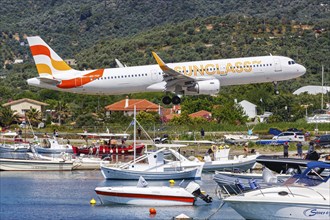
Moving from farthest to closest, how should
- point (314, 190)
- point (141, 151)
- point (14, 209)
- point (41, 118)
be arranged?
point (41, 118), point (141, 151), point (14, 209), point (314, 190)

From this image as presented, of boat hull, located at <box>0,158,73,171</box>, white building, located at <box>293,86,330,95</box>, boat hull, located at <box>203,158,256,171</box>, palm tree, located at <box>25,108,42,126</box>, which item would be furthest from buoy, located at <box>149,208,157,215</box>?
white building, located at <box>293,86,330,95</box>

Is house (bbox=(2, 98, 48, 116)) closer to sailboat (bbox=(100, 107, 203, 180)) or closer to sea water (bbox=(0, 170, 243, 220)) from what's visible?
sea water (bbox=(0, 170, 243, 220))

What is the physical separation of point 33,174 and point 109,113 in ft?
160

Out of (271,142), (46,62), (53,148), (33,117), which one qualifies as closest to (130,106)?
(33,117)

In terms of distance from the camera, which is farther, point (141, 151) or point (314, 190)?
point (141, 151)

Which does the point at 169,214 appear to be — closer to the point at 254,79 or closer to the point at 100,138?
the point at 254,79

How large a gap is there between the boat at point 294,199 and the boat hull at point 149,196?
8621mm

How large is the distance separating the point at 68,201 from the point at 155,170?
7056 mm

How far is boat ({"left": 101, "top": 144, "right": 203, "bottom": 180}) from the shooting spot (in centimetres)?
5638

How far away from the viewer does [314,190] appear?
3766 cm

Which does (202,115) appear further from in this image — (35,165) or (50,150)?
(35,165)

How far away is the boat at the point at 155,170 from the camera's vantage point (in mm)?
56375

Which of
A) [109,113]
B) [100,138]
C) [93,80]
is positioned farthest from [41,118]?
[93,80]

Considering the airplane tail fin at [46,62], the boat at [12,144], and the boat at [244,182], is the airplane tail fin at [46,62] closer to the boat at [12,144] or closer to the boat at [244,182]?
the boat at [12,144]
